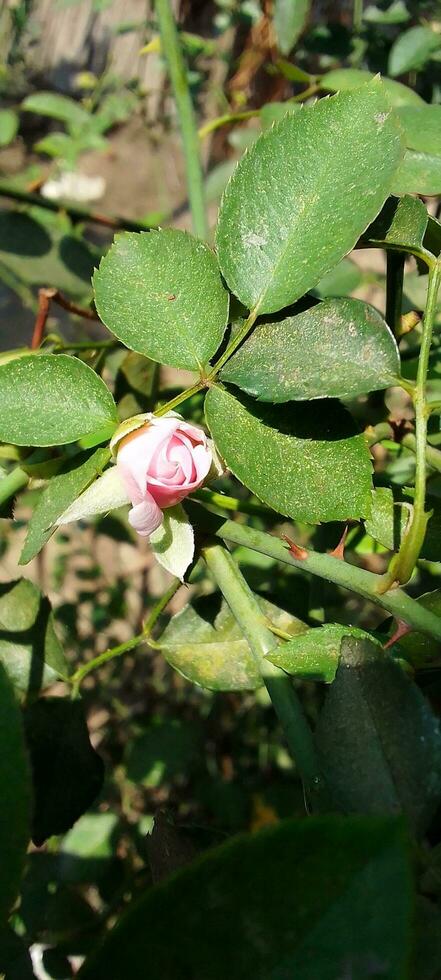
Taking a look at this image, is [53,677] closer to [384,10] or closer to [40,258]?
[40,258]

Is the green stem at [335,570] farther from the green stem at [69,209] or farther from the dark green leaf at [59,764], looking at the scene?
the green stem at [69,209]

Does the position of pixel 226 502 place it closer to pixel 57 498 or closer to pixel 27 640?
pixel 57 498

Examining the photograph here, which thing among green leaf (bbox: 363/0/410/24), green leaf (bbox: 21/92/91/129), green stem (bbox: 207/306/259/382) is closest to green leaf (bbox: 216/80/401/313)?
green stem (bbox: 207/306/259/382)

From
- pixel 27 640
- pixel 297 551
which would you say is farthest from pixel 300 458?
pixel 27 640

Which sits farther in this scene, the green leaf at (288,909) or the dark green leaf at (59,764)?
the dark green leaf at (59,764)

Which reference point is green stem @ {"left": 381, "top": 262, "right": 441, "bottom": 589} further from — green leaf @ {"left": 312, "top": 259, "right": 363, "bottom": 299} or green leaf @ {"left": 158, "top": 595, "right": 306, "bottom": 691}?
green leaf @ {"left": 312, "top": 259, "right": 363, "bottom": 299}

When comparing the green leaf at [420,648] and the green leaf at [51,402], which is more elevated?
the green leaf at [51,402]

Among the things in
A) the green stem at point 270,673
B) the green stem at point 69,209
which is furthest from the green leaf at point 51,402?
the green stem at point 69,209
